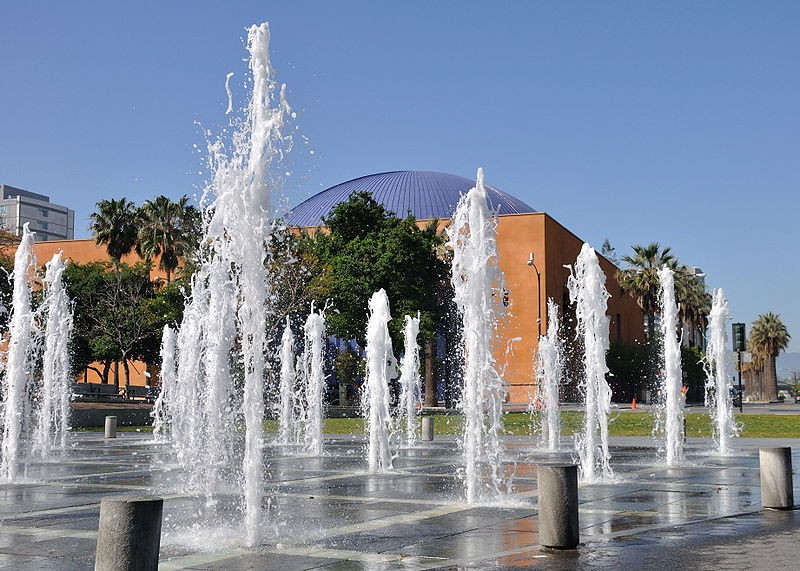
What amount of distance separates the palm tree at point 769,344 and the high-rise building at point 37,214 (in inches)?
5033

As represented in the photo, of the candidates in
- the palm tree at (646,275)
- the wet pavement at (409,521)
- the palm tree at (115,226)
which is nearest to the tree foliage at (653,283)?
the palm tree at (646,275)

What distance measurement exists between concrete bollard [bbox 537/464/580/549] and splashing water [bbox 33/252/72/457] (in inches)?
564

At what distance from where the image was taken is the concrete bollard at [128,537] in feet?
19.0

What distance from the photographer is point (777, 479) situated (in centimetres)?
984

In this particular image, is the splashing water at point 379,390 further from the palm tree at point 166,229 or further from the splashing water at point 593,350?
the palm tree at point 166,229

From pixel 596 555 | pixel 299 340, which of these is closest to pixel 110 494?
pixel 596 555

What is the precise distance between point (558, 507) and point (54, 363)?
21.1m

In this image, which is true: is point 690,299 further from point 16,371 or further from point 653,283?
point 16,371

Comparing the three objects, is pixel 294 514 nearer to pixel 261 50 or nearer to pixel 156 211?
pixel 261 50

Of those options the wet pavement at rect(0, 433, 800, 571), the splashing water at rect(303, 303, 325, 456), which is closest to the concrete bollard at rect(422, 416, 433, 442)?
the splashing water at rect(303, 303, 325, 456)

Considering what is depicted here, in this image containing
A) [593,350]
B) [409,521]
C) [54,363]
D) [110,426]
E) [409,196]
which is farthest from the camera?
[409,196]

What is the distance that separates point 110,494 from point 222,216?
5065 mm

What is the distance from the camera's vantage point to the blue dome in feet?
256

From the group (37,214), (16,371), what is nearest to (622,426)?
(16,371)
